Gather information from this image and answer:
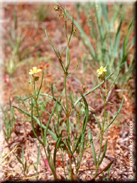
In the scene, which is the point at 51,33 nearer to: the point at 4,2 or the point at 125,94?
the point at 4,2

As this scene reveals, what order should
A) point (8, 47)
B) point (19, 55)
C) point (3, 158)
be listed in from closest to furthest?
1. point (3, 158)
2. point (19, 55)
3. point (8, 47)

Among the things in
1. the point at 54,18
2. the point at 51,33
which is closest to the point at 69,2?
the point at 54,18

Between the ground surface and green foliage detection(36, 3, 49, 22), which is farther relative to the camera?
green foliage detection(36, 3, 49, 22)

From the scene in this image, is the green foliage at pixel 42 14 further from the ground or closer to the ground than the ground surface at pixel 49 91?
further from the ground

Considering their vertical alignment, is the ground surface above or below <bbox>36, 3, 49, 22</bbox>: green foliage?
below

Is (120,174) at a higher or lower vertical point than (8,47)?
lower

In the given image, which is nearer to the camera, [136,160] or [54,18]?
[136,160]

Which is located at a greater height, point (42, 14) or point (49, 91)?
point (42, 14)

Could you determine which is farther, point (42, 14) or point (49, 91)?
point (42, 14)
